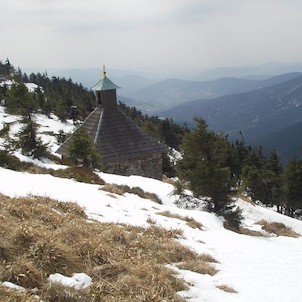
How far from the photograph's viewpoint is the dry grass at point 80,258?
504 cm

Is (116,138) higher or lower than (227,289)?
higher

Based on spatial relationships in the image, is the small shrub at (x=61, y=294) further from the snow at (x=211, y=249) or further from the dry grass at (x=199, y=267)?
the dry grass at (x=199, y=267)

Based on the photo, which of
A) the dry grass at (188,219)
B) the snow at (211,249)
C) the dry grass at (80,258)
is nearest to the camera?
the dry grass at (80,258)

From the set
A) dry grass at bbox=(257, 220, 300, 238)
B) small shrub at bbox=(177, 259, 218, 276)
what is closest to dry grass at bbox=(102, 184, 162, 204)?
dry grass at bbox=(257, 220, 300, 238)

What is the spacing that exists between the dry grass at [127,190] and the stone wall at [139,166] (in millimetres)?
10586

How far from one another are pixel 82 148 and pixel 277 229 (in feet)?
39.7

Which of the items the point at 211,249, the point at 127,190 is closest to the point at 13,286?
the point at 211,249

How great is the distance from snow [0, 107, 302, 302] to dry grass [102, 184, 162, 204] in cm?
52

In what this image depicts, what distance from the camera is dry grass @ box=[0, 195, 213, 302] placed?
504 centimetres

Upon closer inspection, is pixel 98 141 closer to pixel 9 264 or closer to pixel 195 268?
pixel 195 268

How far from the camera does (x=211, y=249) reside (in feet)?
32.5

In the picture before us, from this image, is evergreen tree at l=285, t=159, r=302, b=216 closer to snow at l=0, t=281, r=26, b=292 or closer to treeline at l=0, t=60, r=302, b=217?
treeline at l=0, t=60, r=302, b=217

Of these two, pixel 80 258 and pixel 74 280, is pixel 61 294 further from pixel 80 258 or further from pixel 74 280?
pixel 80 258

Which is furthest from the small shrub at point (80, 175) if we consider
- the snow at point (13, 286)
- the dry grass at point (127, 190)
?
the snow at point (13, 286)
